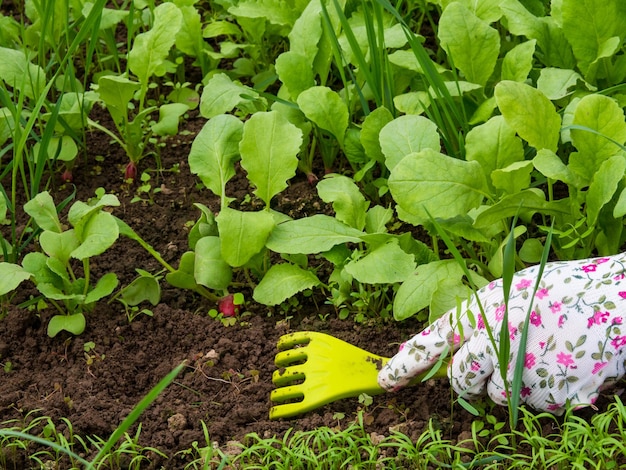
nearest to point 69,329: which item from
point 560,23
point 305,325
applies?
point 305,325

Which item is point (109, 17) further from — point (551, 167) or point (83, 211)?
point (551, 167)

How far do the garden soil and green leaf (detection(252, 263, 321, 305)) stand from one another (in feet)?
0.22

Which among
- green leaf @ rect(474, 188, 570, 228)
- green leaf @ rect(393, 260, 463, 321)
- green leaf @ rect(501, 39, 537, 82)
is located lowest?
green leaf @ rect(393, 260, 463, 321)

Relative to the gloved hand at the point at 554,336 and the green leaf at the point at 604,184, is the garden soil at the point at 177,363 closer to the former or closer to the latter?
the gloved hand at the point at 554,336

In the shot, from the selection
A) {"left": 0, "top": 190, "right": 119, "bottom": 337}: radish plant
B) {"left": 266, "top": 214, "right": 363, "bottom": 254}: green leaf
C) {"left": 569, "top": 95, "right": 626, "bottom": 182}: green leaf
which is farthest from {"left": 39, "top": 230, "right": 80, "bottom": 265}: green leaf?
{"left": 569, "top": 95, "right": 626, "bottom": 182}: green leaf

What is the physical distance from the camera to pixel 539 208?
6.32 ft

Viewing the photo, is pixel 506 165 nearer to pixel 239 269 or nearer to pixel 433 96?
pixel 433 96

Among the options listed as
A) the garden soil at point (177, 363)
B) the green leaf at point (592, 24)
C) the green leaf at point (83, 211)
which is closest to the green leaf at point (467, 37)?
the green leaf at point (592, 24)

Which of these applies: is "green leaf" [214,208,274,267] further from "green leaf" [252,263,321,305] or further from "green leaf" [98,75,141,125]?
"green leaf" [98,75,141,125]

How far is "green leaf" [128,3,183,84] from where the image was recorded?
2.54m

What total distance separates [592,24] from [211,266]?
3.53ft

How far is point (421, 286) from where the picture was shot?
1983 mm

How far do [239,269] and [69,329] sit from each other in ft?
1.40

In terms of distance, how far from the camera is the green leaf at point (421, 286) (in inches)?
77.4
